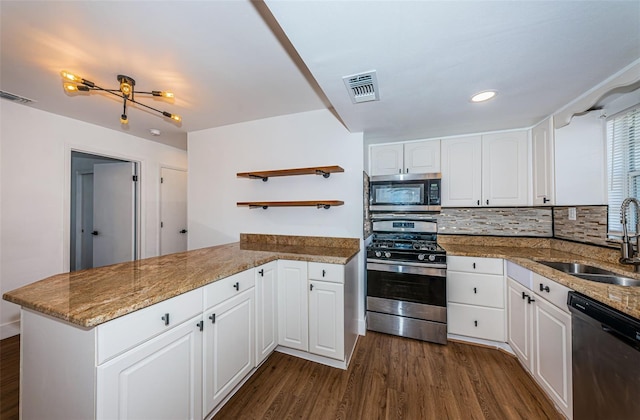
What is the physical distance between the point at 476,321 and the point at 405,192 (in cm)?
145

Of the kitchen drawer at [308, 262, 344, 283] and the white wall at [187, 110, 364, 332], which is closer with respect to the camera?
the kitchen drawer at [308, 262, 344, 283]

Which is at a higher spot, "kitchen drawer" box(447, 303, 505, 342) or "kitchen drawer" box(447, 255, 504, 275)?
"kitchen drawer" box(447, 255, 504, 275)

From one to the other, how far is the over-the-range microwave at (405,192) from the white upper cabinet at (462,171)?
0.23 metres

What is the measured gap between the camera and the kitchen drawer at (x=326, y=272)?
1.91 meters

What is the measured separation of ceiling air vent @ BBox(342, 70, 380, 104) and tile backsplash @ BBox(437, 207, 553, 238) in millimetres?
1866

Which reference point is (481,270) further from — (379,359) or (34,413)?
(34,413)

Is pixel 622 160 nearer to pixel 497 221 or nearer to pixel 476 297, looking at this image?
pixel 497 221

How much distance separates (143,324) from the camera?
1.06m

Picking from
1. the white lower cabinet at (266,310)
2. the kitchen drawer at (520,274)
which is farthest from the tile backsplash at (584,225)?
the white lower cabinet at (266,310)

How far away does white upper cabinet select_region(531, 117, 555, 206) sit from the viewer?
83.9 inches

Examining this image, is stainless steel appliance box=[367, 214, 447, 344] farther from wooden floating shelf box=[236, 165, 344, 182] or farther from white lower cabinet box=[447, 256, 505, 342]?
wooden floating shelf box=[236, 165, 344, 182]

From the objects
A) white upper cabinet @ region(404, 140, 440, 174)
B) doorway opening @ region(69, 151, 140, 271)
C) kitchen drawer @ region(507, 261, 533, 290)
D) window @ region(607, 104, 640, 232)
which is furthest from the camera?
doorway opening @ region(69, 151, 140, 271)

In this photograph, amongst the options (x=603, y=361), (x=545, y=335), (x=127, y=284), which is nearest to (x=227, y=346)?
(x=127, y=284)

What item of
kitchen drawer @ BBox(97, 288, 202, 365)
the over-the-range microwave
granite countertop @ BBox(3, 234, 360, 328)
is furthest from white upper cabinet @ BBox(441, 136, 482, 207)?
kitchen drawer @ BBox(97, 288, 202, 365)
